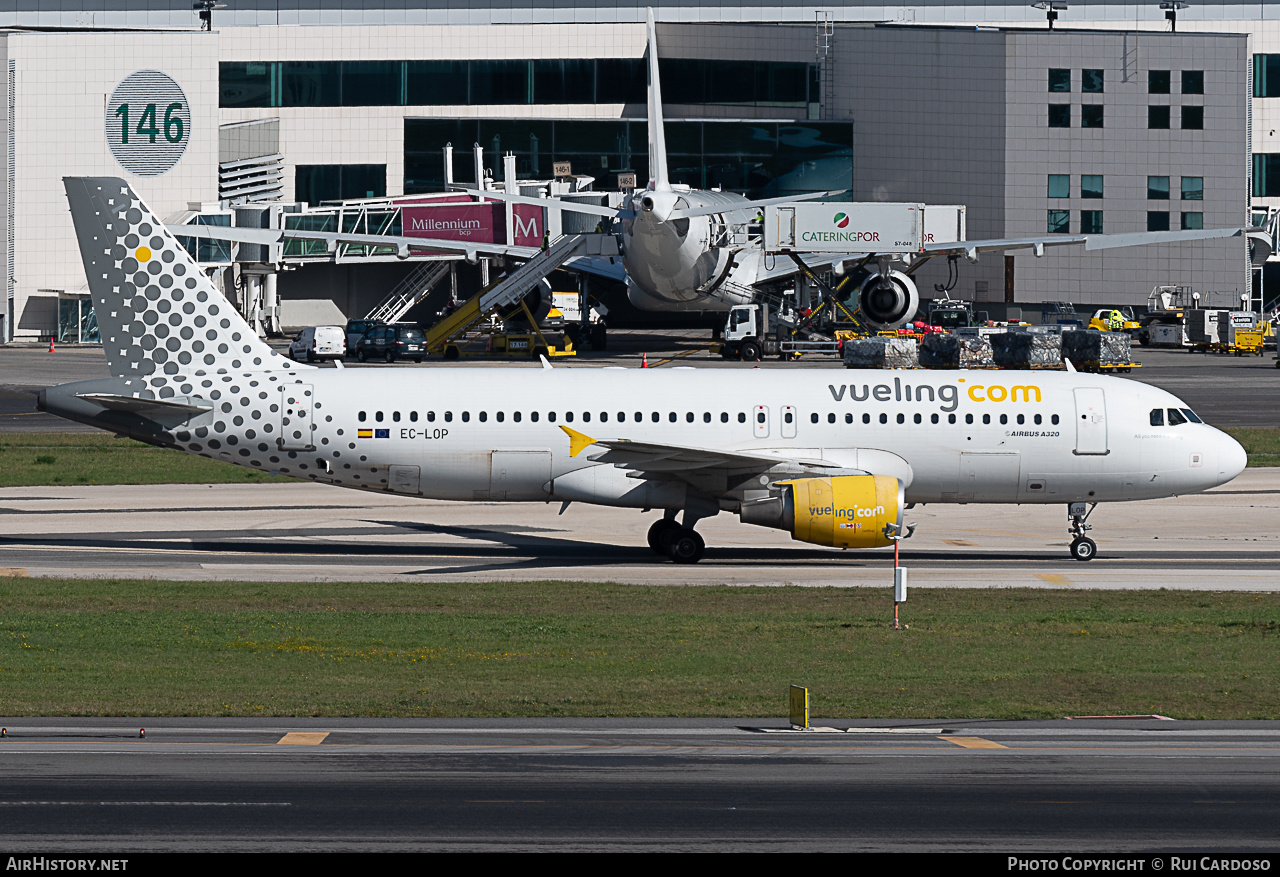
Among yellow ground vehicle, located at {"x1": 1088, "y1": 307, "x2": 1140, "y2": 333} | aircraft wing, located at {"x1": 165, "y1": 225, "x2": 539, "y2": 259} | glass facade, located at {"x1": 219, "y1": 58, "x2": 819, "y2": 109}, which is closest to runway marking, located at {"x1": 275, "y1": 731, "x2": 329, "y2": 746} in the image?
aircraft wing, located at {"x1": 165, "y1": 225, "x2": 539, "y2": 259}

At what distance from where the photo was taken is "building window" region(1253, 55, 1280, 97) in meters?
120

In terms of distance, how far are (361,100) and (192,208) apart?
15.7 m

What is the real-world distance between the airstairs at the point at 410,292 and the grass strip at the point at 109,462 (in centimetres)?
5017

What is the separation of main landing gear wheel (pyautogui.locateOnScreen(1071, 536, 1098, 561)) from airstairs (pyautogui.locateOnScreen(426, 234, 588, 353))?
2224 inches

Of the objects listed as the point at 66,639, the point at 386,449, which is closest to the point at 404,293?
the point at 386,449

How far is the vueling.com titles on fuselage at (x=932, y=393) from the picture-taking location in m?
34.1

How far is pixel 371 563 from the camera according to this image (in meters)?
33.5

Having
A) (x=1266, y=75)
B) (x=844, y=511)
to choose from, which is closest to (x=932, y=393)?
(x=844, y=511)

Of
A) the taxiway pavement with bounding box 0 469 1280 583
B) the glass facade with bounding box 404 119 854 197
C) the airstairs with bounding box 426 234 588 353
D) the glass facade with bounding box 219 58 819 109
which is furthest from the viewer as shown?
the glass facade with bounding box 219 58 819 109

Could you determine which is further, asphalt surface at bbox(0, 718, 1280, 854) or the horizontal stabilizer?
the horizontal stabilizer

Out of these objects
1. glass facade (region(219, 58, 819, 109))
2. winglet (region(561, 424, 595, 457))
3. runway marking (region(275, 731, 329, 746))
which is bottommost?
runway marking (region(275, 731, 329, 746))

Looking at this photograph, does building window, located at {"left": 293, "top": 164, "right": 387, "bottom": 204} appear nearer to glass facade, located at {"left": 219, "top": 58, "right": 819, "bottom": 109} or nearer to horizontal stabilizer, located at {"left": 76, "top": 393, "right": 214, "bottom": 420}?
glass facade, located at {"left": 219, "top": 58, "right": 819, "bottom": 109}

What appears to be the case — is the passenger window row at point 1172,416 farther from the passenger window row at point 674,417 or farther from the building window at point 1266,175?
the building window at point 1266,175

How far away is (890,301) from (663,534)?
5316 cm
